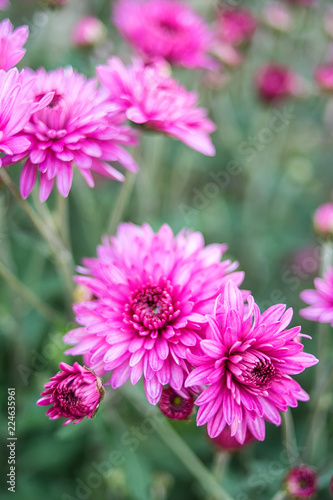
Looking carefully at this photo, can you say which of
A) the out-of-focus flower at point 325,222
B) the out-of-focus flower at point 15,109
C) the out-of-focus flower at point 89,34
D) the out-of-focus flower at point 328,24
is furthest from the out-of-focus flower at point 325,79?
the out-of-focus flower at point 15,109

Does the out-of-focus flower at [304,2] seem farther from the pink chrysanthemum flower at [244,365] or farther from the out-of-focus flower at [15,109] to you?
the pink chrysanthemum flower at [244,365]

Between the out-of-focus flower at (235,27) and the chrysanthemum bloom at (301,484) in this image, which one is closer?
the chrysanthemum bloom at (301,484)

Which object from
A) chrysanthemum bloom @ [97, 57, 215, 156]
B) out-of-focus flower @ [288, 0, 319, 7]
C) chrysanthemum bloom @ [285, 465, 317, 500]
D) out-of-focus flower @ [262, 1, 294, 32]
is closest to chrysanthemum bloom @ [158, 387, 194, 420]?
chrysanthemum bloom @ [285, 465, 317, 500]

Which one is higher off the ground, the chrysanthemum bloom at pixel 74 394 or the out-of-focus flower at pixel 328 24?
the out-of-focus flower at pixel 328 24

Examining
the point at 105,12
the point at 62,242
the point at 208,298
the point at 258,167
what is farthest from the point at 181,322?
the point at 105,12

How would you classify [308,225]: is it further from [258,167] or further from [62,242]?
[62,242]

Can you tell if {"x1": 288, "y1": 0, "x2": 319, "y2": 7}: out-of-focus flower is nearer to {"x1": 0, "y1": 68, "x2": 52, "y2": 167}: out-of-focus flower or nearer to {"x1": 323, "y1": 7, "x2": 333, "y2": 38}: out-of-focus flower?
{"x1": 323, "y1": 7, "x2": 333, "y2": 38}: out-of-focus flower
